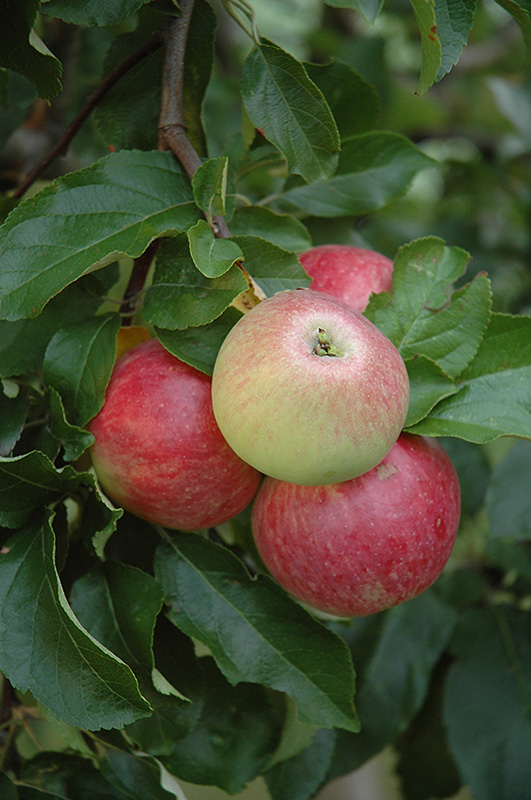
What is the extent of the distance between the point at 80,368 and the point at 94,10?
31cm

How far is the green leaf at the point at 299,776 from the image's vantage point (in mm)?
874

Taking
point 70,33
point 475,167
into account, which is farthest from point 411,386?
point 475,167

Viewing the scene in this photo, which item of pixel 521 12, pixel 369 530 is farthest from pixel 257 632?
pixel 521 12

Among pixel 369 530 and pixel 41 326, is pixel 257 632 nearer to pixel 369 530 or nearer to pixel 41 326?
pixel 369 530

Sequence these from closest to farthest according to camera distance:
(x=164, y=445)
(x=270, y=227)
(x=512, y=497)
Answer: (x=164, y=445) < (x=270, y=227) < (x=512, y=497)

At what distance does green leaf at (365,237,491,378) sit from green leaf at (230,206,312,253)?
0.11m

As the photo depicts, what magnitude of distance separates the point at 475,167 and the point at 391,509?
4.05ft

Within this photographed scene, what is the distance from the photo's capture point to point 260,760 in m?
0.82

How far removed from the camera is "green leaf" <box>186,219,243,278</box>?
1.89 ft

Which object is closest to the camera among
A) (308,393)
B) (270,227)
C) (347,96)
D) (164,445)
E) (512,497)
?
(308,393)

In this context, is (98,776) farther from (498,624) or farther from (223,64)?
(223,64)

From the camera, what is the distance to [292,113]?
67 cm

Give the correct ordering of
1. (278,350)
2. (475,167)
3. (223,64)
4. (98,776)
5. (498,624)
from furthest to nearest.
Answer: (223,64), (475,167), (498,624), (98,776), (278,350)

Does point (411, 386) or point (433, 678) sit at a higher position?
point (411, 386)
